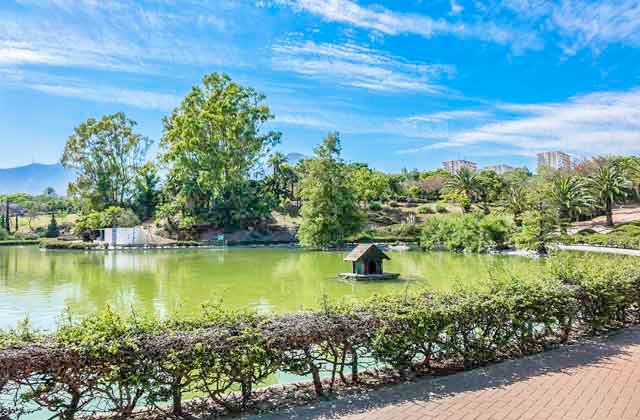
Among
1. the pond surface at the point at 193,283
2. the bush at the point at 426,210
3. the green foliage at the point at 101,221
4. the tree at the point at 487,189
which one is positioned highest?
Answer: the tree at the point at 487,189

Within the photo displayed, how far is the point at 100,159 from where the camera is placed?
187 ft

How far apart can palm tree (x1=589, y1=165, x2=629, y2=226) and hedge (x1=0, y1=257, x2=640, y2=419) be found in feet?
145

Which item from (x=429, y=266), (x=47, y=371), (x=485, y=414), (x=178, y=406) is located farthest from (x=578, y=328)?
(x=429, y=266)

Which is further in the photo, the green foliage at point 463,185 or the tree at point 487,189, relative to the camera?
the tree at point 487,189

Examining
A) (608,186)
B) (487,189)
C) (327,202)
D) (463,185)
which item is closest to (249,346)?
(327,202)

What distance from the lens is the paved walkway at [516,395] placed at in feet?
16.0

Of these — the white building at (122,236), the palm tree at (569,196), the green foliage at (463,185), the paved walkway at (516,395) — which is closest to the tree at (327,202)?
the white building at (122,236)

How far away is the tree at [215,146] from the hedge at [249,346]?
1734 inches

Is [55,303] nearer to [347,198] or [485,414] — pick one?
[485,414]

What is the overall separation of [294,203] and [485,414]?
5846 cm

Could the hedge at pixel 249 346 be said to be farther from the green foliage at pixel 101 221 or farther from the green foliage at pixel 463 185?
the green foliage at pixel 463 185

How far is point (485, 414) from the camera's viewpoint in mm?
4852

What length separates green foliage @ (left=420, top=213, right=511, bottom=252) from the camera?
1363 inches

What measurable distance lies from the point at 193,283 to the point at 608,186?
135 feet
